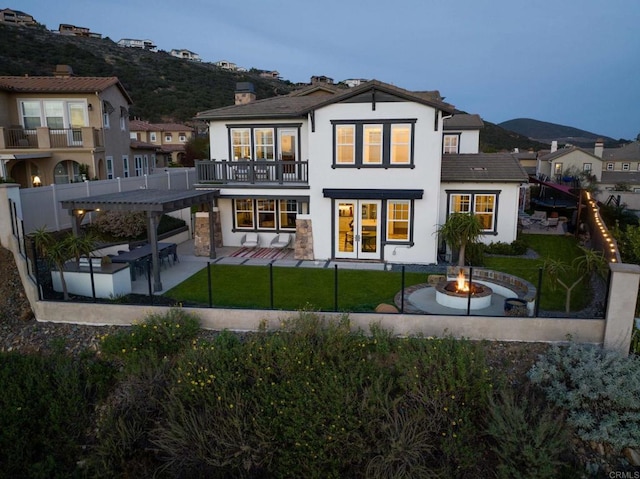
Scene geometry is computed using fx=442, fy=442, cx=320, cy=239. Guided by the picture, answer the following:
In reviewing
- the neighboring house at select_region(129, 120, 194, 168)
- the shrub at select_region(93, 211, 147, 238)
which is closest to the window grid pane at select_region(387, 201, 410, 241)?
the shrub at select_region(93, 211, 147, 238)

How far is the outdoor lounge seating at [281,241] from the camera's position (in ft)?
58.3

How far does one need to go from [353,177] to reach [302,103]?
540 cm

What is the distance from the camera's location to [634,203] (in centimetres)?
3428

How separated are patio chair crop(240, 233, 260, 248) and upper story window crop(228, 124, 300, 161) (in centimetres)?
322

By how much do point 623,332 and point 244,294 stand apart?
28.7 ft

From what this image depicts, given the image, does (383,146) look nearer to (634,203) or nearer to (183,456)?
(183,456)

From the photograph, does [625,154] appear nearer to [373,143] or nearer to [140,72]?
[373,143]

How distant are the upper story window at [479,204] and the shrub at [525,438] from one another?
424 inches

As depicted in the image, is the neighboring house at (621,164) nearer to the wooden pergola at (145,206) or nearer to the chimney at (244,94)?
the chimney at (244,94)

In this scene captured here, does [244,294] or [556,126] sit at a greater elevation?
[556,126]

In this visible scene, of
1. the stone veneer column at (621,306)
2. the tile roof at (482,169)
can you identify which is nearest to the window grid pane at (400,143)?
the tile roof at (482,169)

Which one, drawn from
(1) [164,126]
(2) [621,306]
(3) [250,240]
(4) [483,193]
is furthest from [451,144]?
(1) [164,126]

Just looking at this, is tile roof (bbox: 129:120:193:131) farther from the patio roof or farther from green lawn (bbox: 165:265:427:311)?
green lawn (bbox: 165:265:427:311)

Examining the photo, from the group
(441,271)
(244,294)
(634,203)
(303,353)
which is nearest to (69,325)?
(244,294)
